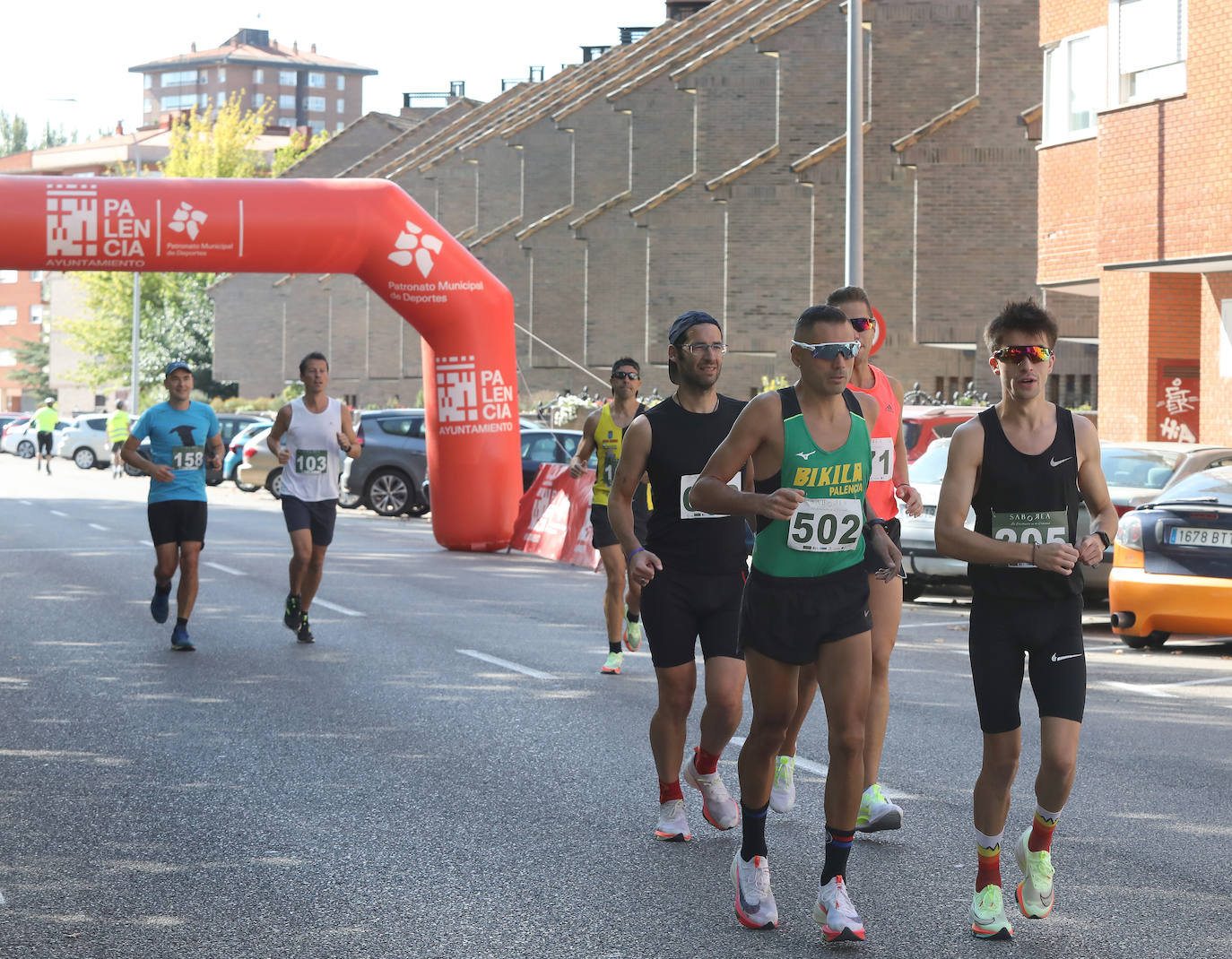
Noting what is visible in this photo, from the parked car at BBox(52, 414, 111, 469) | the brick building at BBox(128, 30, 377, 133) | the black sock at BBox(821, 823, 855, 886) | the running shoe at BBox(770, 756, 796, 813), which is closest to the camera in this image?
the black sock at BBox(821, 823, 855, 886)

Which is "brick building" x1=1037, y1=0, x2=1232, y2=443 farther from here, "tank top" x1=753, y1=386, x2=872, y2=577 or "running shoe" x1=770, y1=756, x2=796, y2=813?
"tank top" x1=753, y1=386, x2=872, y2=577

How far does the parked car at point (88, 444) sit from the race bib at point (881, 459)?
48699 mm

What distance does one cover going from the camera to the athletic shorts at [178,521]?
12.2 meters

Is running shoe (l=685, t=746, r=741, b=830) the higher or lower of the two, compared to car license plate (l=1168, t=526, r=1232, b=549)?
lower

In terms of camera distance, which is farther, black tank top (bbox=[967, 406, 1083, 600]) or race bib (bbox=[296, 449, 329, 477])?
race bib (bbox=[296, 449, 329, 477])

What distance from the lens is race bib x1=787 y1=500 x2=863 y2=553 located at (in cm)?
532

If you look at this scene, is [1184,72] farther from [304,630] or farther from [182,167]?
[182,167]

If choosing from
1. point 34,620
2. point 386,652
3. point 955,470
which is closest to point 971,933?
point 955,470

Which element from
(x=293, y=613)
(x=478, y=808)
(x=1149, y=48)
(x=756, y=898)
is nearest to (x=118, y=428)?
(x=1149, y=48)

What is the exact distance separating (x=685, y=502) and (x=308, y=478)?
6.47 m

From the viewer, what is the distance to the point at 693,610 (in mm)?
6523

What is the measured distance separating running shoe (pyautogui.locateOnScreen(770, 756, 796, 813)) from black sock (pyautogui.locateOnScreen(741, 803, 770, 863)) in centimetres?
144

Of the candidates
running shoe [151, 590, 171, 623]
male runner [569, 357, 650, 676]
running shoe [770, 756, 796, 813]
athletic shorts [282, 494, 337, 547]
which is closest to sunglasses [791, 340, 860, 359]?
running shoe [770, 756, 796, 813]

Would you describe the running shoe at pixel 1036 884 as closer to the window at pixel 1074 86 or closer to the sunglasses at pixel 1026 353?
the sunglasses at pixel 1026 353
